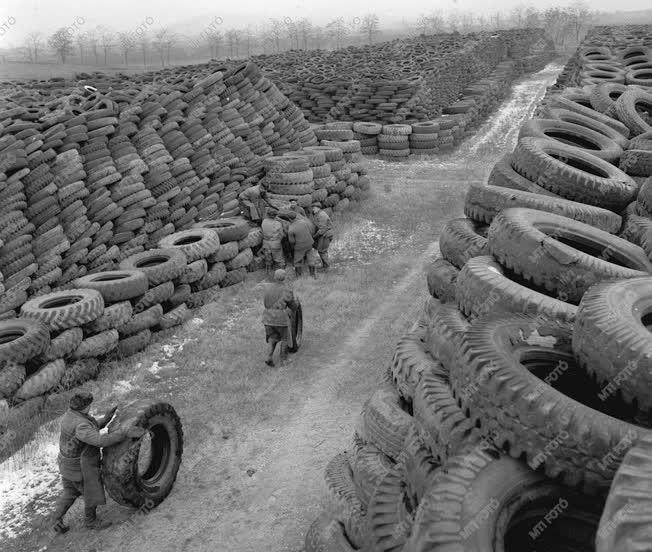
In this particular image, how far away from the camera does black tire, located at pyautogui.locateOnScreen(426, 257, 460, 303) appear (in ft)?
24.9

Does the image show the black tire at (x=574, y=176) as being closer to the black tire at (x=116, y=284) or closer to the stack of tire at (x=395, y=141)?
the black tire at (x=116, y=284)

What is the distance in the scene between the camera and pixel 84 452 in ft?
18.8

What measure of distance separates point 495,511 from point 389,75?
87.4 ft

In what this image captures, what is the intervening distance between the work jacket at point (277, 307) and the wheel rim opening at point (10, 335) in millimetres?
3277

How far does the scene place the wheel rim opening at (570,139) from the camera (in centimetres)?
1173

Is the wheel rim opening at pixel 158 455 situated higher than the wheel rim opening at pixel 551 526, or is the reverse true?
the wheel rim opening at pixel 551 526

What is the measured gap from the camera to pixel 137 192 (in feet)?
37.8

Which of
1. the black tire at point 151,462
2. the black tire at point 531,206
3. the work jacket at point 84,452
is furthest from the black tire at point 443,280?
the work jacket at point 84,452

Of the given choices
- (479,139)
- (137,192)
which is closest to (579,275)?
(137,192)

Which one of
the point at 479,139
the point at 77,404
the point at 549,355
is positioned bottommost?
the point at 479,139

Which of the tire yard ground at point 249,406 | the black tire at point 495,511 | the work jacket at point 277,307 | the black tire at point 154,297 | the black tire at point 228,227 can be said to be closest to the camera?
the black tire at point 495,511

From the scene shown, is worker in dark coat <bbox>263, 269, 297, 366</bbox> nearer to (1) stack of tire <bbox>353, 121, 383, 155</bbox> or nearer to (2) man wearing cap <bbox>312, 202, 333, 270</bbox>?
(2) man wearing cap <bbox>312, 202, 333, 270</bbox>

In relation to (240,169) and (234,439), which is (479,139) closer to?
(240,169)

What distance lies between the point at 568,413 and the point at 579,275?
249 cm
